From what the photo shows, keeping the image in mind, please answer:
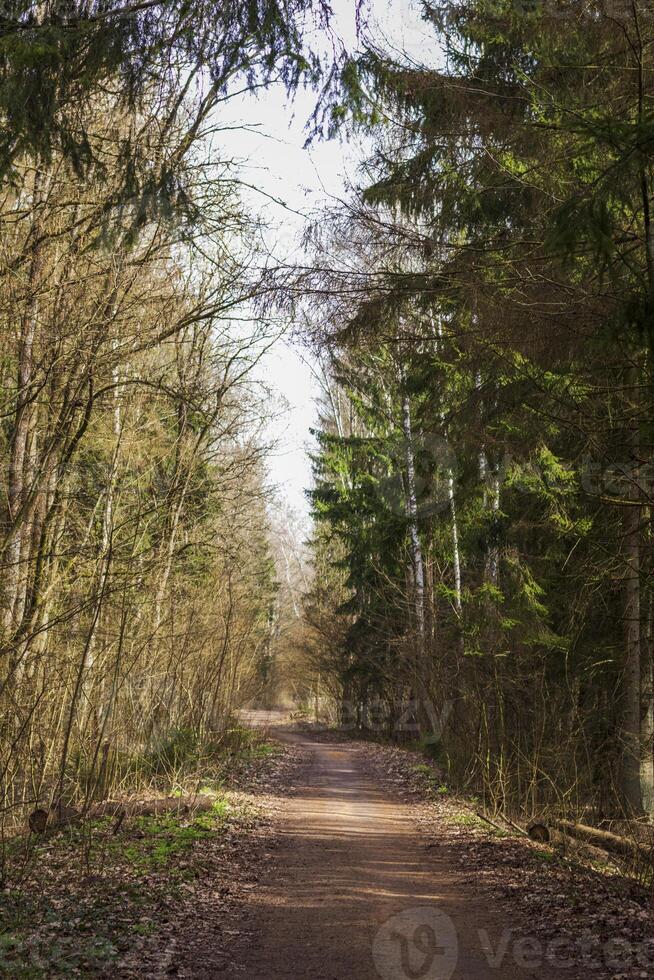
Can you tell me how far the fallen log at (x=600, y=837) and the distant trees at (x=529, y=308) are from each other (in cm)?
36

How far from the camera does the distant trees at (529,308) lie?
696 centimetres

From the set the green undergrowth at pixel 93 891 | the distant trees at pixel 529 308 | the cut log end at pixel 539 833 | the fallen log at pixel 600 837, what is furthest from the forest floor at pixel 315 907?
the distant trees at pixel 529 308

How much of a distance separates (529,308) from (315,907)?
537 cm

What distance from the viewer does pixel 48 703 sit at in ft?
28.5

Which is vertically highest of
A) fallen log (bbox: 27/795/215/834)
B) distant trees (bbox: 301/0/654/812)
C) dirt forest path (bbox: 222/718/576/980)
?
distant trees (bbox: 301/0/654/812)

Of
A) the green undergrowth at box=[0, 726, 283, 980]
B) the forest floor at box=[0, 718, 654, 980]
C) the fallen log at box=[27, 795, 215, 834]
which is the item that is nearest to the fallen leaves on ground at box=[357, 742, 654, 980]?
the forest floor at box=[0, 718, 654, 980]

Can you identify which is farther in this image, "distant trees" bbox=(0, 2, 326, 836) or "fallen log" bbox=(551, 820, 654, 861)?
"fallen log" bbox=(551, 820, 654, 861)

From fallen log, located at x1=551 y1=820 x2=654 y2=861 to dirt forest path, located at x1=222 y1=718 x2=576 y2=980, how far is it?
1451 mm

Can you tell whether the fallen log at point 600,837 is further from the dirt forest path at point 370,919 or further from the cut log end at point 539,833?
the dirt forest path at point 370,919

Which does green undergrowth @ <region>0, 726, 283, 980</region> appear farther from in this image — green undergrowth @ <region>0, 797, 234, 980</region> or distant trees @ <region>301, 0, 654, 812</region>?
distant trees @ <region>301, 0, 654, 812</region>

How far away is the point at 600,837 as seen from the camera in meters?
9.36

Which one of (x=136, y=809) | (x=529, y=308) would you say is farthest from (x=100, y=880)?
(x=529, y=308)

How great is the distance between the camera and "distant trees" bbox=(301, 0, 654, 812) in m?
6.96

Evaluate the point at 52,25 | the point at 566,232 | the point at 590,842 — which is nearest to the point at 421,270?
the point at 566,232
